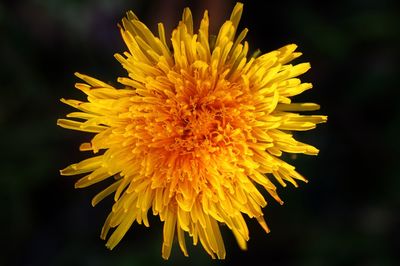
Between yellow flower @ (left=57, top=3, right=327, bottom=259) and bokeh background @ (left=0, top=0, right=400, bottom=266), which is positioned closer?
yellow flower @ (left=57, top=3, right=327, bottom=259)

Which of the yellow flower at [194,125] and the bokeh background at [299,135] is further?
the bokeh background at [299,135]

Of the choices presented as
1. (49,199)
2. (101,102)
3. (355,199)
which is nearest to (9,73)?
(49,199)

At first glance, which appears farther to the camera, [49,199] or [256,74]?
[49,199]

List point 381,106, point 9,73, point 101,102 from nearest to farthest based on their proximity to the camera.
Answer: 1. point 101,102
2. point 9,73
3. point 381,106

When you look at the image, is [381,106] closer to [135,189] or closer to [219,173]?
[219,173]
